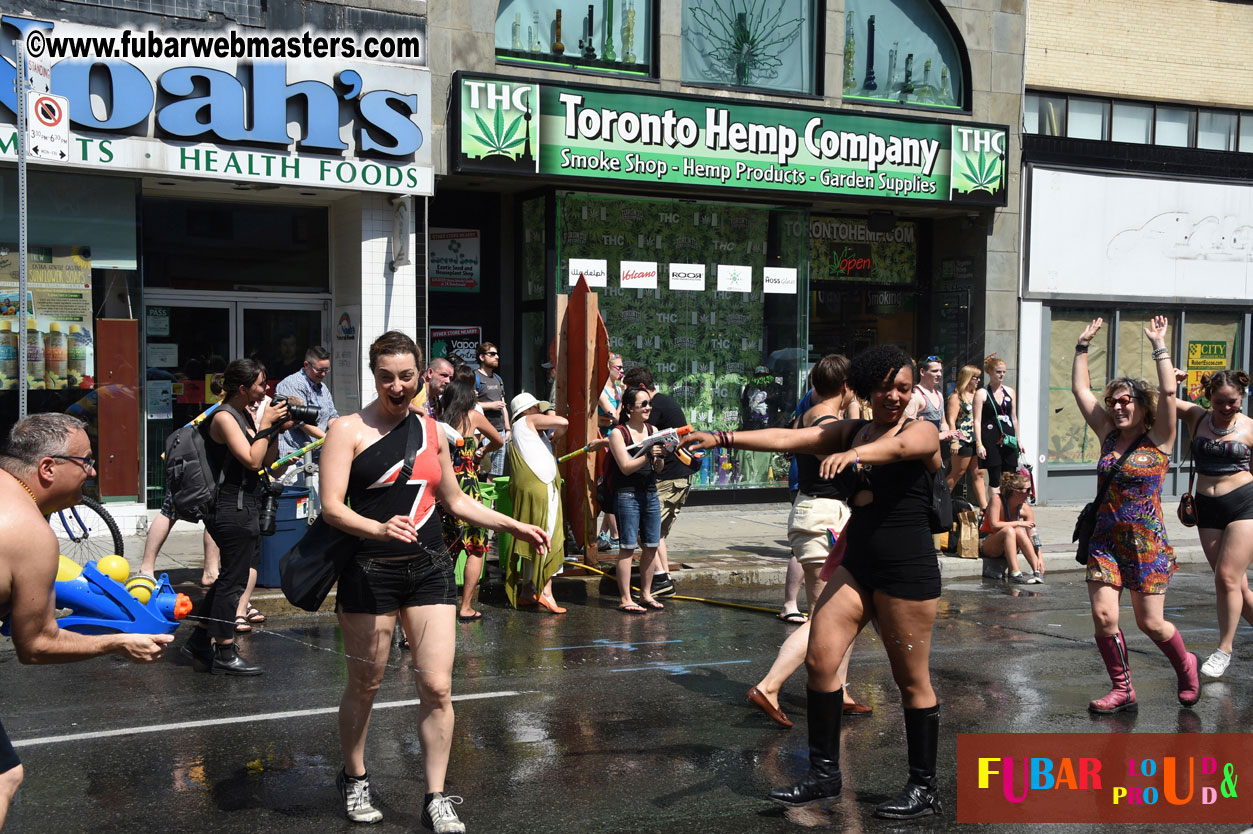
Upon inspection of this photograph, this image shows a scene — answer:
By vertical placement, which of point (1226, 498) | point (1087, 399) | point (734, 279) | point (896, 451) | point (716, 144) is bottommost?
point (1226, 498)

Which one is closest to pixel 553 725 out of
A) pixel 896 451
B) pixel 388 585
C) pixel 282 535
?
pixel 388 585

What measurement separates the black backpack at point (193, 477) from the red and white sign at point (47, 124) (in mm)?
3982

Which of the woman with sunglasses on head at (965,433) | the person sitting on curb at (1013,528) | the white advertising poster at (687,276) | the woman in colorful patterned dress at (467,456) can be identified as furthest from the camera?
the white advertising poster at (687,276)

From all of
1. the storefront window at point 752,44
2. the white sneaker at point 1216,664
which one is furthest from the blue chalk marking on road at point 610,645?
the storefront window at point 752,44

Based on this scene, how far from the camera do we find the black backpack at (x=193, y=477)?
7.66 m

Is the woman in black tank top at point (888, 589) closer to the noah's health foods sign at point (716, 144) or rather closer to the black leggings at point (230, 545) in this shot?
the black leggings at point (230, 545)

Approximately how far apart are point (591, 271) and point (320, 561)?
10.3 m

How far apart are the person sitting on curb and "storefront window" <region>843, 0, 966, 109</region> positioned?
20.6 feet

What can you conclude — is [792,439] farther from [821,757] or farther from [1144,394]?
[1144,394]

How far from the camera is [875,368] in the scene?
5.29m

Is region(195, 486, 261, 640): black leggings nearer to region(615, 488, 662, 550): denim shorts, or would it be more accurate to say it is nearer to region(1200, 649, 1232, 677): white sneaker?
region(615, 488, 662, 550): denim shorts

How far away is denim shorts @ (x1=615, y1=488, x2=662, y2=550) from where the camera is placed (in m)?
9.84

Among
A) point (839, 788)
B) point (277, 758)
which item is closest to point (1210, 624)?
point (839, 788)

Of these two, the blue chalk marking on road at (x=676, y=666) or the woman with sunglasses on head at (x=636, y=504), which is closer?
the blue chalk marking on road at (x=676, y=666)
